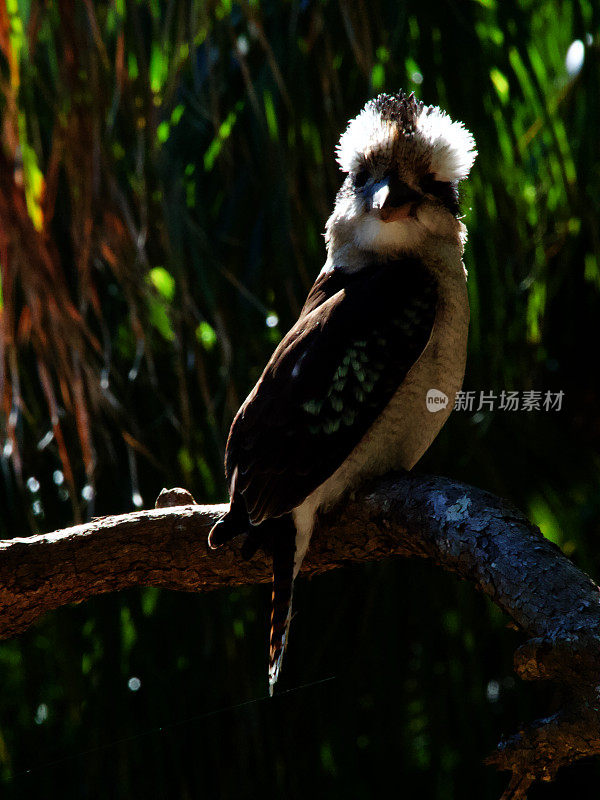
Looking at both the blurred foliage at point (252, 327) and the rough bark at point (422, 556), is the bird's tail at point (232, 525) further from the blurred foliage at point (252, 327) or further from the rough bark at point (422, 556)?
the blurred foliage at point (252, 327)

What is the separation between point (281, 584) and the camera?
128 centimetres

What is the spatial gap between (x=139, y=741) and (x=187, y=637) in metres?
0.31

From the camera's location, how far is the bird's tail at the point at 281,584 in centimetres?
128

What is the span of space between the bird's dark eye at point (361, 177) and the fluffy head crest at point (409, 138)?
2cm

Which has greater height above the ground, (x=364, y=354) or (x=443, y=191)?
(x=443, y=191)

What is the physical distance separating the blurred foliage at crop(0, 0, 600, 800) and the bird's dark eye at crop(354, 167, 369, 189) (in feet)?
1.25

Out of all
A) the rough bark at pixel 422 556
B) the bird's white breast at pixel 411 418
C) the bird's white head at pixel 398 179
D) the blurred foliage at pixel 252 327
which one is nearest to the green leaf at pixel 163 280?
the blurred foliage at pixel 252 327

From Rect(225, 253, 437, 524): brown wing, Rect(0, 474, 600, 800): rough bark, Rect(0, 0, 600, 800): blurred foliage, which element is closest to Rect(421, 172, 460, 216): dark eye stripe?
Rect(225, 253, 437, 524): brown wing

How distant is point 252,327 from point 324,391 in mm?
802

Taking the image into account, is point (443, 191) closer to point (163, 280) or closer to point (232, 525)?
point (232, 525)

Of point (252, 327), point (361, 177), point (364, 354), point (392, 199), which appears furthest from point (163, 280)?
point (364, 354)

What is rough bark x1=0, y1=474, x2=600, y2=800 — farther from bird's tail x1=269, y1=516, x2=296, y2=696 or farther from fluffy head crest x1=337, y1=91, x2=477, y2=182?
fluffy head crest x1=337, y1=91, x2=477, y2=182

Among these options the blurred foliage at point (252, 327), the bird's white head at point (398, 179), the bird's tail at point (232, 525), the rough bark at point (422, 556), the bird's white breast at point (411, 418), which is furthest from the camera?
the blurred foliage at point (252, 327)

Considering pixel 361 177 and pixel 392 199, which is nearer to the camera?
pixel 392 199
